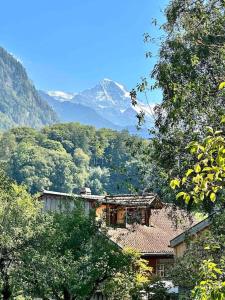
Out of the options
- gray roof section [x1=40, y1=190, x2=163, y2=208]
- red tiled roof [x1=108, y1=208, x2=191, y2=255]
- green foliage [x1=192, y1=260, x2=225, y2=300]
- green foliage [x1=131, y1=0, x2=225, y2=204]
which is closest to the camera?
green foliage [x1=192, y1=260, x2=225, y2=300]

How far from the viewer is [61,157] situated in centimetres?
13025

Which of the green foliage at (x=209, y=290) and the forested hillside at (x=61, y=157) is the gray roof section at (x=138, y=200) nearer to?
the green foliage at (x=209, y=290)

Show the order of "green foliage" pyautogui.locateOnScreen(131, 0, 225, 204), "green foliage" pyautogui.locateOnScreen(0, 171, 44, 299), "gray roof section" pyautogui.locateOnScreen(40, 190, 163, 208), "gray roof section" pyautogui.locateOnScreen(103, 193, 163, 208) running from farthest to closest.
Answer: "green foliage" pyautogui.locateOnScreen(0, 171, 44, 299) < "gray roof section" pyautogui.locateOnScreen(40, 190, 163, 208) < "gray roof section" pyautogui.locateOnScreen(103, 193, 163, 208) < "green foliage" pyautogui.locateOnScreen(131, 0, 225, 204)

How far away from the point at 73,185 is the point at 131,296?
10101 centimetres

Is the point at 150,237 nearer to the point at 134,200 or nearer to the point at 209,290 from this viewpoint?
the point at 134,200

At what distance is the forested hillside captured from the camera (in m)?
116

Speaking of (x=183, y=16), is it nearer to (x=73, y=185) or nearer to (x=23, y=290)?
(x=23, y=290)

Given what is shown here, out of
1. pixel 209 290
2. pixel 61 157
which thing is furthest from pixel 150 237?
pixel 61 157

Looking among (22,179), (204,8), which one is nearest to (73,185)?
(22,179)

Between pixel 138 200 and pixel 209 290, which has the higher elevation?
pixel 138 200

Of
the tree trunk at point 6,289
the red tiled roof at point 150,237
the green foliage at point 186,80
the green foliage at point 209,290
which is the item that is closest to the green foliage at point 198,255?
the green foliage at point 186,80

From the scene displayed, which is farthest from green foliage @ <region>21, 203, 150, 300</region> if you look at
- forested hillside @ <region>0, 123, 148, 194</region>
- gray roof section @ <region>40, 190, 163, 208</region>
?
forested hillside @ <region>0, 123, 148, 194</region>

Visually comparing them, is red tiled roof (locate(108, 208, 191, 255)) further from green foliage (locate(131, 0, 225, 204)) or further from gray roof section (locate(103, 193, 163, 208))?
green foliage (locate(131, 0, 225, 204))

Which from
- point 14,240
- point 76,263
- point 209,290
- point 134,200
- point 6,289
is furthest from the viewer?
point 6,289
